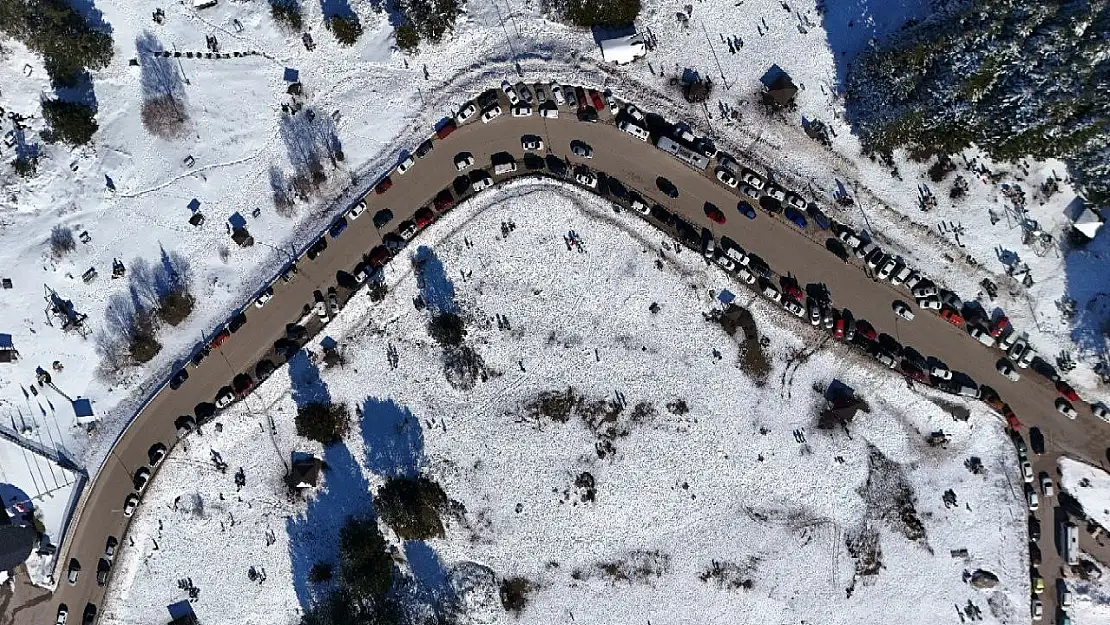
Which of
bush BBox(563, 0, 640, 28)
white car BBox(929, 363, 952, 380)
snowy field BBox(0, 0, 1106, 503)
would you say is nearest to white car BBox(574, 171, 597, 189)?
snowy field BBox(0, 0, 1106, 503)

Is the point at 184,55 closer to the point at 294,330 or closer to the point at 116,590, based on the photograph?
the point at 294,330

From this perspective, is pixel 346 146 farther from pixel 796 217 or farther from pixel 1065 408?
pixel 1065 408

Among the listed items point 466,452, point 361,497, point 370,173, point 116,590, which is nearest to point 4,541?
point 116,590

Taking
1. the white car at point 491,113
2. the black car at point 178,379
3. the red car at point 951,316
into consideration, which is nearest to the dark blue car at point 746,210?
the red car at point 951,316

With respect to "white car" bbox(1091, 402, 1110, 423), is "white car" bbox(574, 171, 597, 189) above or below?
above

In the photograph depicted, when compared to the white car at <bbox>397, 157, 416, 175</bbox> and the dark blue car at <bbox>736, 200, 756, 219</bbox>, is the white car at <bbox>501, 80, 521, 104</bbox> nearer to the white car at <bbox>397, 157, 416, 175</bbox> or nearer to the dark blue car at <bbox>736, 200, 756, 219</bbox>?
the white car at <bbox>397, 157, 416, 175</bbox>

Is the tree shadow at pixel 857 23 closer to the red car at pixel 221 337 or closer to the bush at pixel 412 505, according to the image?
the bush at pixel 412 505
